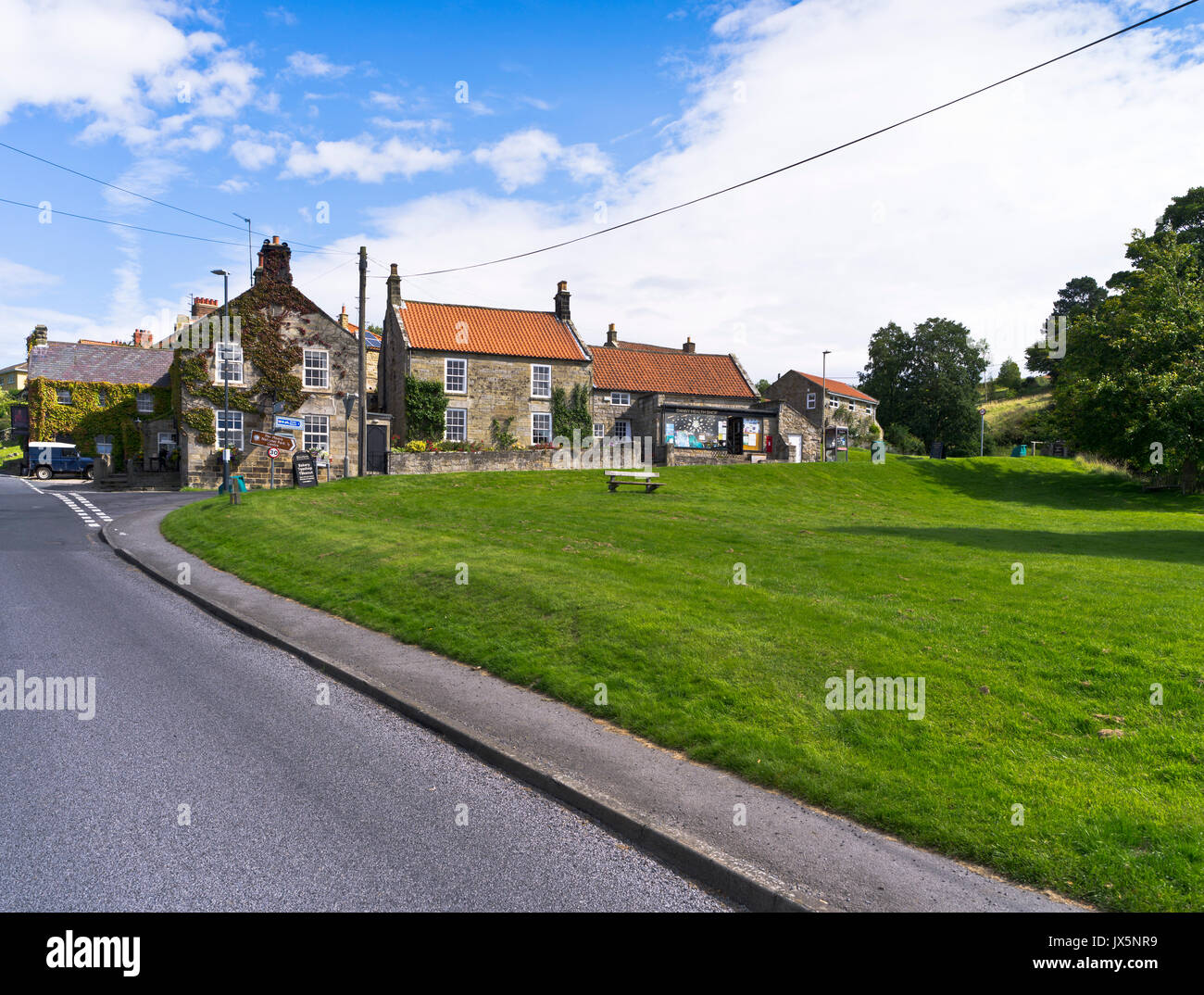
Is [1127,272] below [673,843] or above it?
above

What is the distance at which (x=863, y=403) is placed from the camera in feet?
242

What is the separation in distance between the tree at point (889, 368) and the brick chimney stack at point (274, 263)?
6082 centimetres

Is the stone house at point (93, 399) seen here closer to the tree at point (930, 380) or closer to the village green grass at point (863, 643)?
the village green grass at point (863, 643)

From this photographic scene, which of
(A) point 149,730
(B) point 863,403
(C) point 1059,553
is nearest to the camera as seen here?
(A) point 149,730

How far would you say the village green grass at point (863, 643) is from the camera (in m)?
5.21

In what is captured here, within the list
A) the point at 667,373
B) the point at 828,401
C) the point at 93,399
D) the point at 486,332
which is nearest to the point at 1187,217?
the point at 828,401

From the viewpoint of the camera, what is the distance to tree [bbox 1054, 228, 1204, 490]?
33750mm

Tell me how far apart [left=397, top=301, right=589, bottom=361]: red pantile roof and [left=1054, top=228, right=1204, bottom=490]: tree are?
1109 inches

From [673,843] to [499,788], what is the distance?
174 centimetres

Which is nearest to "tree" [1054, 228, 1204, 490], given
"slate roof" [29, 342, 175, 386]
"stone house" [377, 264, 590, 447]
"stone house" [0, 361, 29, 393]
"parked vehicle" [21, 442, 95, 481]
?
"stone house" [377, 264, 590, 447]
